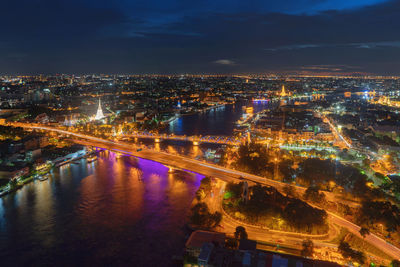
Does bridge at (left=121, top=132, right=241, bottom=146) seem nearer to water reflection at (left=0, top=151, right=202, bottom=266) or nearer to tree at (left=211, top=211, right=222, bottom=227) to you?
water reflection at (left=0, top=151, right=202, bottom=266)

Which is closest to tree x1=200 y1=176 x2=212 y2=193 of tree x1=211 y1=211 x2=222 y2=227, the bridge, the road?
the road

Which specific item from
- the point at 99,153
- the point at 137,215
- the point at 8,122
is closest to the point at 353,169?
the point at 137,215

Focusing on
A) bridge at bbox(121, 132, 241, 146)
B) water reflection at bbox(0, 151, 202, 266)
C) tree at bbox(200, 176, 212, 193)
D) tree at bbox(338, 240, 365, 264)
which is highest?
bridge at bbox(121, 132, 241, 146)

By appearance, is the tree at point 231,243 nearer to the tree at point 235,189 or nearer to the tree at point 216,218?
the tree at point 216,218

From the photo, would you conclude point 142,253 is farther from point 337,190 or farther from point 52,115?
point 52,115

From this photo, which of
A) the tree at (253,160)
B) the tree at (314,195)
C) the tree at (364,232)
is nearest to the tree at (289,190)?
the tree at (314,195)

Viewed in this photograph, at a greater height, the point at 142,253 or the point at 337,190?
the point at 337,190
